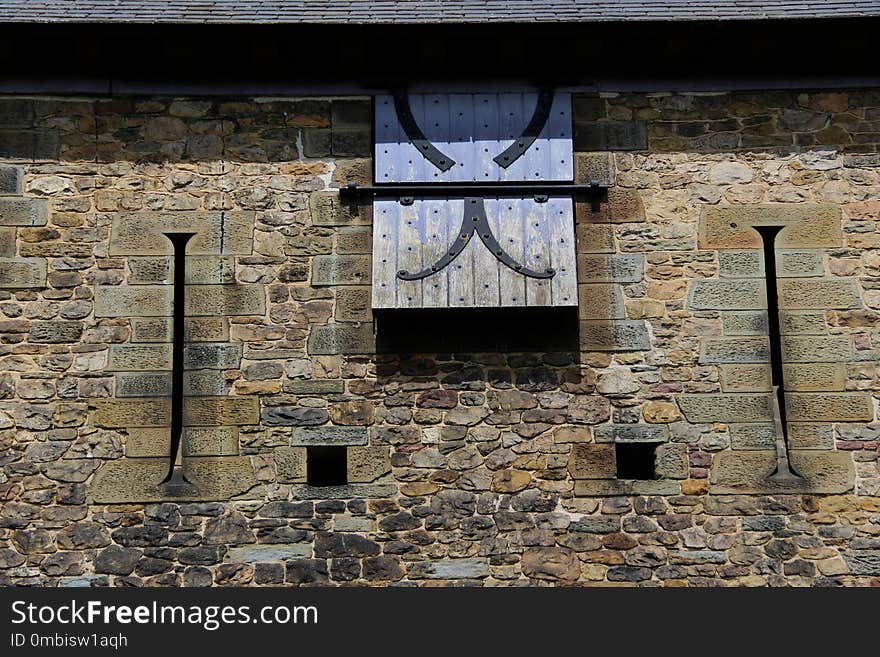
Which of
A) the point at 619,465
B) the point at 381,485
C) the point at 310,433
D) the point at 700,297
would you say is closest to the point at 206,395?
the point at 310,433

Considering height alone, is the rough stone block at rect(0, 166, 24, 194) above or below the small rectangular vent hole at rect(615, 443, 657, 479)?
above

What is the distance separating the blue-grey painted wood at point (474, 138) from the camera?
8156 mm

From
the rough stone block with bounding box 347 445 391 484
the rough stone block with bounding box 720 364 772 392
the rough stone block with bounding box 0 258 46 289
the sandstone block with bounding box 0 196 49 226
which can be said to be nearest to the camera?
the rough stone block with bounding box 347 445 391 484

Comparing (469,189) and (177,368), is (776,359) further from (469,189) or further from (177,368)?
(177,368)

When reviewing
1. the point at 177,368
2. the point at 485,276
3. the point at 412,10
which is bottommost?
the point at 177,368

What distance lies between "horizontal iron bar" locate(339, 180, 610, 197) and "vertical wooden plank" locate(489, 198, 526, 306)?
0.26 feet

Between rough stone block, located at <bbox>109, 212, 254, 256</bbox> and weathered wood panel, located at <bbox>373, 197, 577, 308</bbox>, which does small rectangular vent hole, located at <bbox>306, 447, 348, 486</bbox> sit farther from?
rough stone block, located at <bbox>109, 212, 254, 256</bbox>

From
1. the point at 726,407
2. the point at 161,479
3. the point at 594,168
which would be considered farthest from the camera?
the point at 594,168

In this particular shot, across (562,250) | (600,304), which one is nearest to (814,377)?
(600,304)

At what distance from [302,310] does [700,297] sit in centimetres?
240

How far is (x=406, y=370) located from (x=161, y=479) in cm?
157

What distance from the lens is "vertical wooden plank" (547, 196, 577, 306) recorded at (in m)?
7.89

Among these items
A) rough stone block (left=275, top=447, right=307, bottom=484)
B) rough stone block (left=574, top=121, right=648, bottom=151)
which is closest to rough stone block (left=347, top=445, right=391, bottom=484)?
rough stone block (left=275, top=447, right=307, bottom=484)

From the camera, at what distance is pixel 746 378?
7879mm
